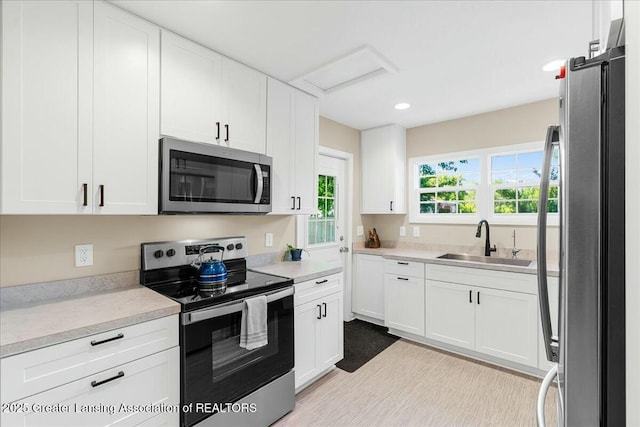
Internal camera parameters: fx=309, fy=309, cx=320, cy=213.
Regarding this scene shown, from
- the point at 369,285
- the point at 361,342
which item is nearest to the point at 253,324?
the point at 361,342

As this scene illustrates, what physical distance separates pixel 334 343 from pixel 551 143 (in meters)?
2.17

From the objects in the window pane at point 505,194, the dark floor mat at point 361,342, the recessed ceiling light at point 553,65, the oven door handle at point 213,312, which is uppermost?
the recessed ceiling light at point 553,65

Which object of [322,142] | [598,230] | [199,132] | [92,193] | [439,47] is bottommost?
[598,230]

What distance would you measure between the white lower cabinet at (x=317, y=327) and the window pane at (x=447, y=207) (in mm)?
1772

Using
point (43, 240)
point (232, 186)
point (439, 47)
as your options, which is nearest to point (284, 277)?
point (232, 186)

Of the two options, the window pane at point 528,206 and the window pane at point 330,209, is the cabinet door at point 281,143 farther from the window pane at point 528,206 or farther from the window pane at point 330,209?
the window pane at point 528,206

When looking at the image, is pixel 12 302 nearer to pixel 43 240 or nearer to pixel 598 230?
pixel 43 240

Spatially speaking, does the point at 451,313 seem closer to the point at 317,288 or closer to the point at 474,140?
the point at 317,288

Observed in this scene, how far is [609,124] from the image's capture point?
2.12 ft

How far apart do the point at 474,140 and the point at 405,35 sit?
1988 millimetres

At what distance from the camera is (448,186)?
12.1 ft

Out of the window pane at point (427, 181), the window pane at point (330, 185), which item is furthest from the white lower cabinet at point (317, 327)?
the window pane at point (427, 181)

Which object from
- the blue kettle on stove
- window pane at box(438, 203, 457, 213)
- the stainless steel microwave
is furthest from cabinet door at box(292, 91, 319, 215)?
window pane at box(438, 203, 457, 213)

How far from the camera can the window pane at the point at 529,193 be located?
3.09m
